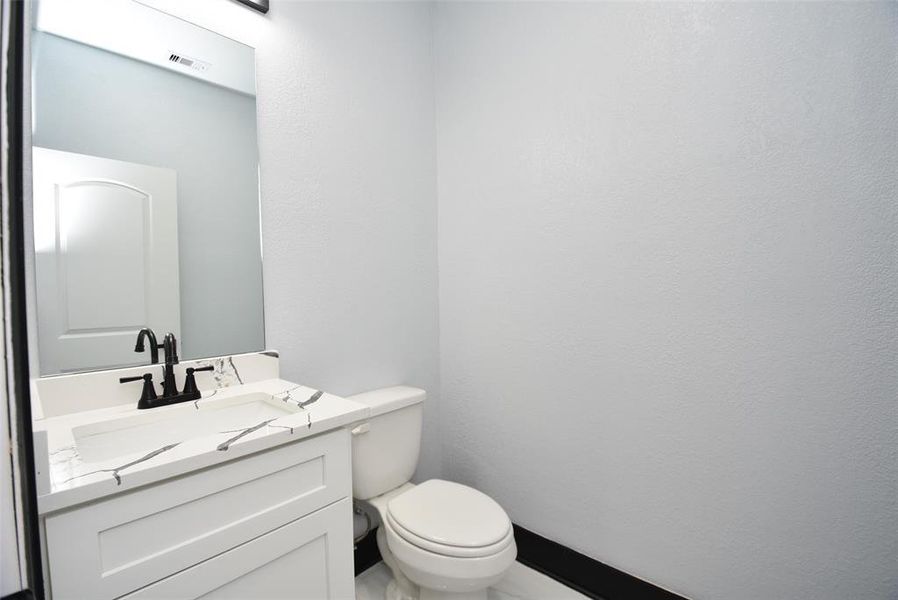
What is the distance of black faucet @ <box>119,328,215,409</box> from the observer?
107 centimetres

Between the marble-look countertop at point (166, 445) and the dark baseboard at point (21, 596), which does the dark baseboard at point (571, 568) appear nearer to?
the marble-look countertop at point (166, 445)

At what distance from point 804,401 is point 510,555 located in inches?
37.5

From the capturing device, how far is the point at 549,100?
1.56 metres

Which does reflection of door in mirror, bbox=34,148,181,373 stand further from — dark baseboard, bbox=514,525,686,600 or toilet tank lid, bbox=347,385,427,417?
dark baseboard, bbox=514,525,686,600

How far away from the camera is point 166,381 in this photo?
3.62 ft

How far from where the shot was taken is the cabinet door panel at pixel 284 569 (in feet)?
2.59

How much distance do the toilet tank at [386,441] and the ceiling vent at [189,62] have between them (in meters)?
1.23

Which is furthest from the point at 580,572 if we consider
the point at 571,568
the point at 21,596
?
the point at 21,596

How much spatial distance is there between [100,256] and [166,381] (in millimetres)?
383

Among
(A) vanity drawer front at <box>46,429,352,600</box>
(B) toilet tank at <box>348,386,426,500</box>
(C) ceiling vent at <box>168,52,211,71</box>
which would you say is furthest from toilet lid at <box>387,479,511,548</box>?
(C) ceiling vent at <box>168,52,211,71</box>

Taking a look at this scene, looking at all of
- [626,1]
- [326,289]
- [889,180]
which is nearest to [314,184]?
[326,289]

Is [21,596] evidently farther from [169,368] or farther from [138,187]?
[138,187]

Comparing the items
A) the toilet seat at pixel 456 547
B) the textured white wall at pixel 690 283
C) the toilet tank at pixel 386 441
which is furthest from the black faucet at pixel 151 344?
the textured white wall at pixel 690 283

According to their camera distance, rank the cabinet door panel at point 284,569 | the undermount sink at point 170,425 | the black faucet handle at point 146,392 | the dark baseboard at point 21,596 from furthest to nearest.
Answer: the black faucet handle at point 146,392, the undermount sink at point 170,425, the cabinet door panel at point 284,569, the dark baseboard at point 21,596
